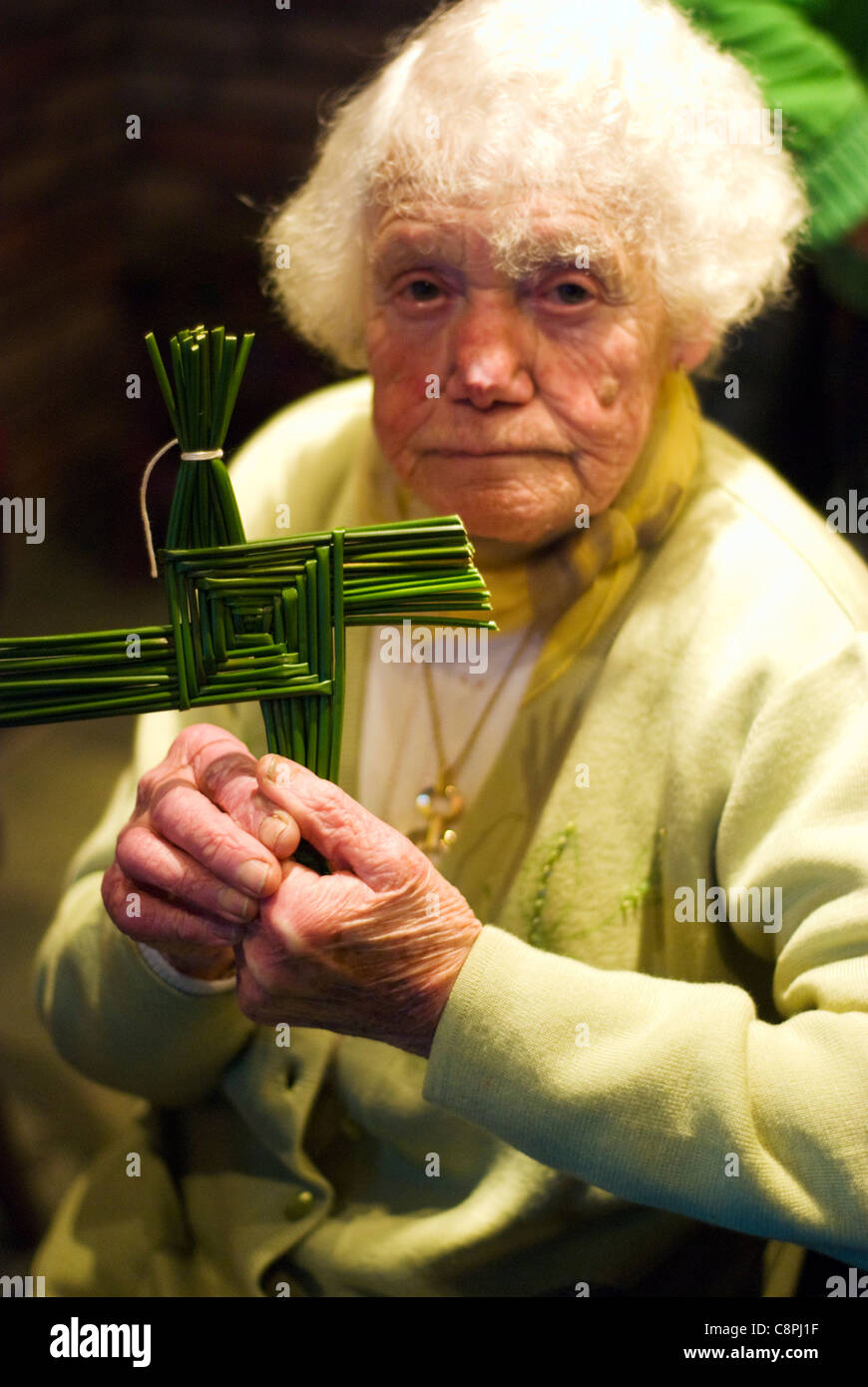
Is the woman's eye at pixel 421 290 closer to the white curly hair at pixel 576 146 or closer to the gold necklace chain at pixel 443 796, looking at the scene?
the white curly hair at pixel 576 146

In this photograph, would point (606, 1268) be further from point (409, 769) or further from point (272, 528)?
point (272, 528)

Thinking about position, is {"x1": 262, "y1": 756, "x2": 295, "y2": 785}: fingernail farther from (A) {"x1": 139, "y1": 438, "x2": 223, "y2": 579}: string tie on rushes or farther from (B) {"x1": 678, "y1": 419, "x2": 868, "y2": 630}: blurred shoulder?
(B) {"x1": 678, "y1": 419, "x2": 868, "y2": 630}: blurred shoulder

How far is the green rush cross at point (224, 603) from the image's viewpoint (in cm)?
98

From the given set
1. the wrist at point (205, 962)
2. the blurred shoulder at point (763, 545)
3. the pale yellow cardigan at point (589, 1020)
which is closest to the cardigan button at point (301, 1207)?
the pale yellow cardigan at point (589, 1020)

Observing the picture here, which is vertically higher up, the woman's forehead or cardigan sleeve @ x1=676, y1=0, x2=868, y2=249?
cardigan sleeve @ x1=676, y1=0, x2=868, y2=249

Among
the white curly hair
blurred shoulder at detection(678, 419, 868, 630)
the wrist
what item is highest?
the white curly hair

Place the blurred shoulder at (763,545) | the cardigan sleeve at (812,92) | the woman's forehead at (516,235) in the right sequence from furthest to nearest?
1. the cardigan sleeve at (812,92)
2. the blurred shoulder at (763,545)
3. the woman's forehead at (516,235)

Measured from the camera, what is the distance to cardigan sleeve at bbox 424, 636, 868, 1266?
1013mm

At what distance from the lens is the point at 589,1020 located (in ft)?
3.43

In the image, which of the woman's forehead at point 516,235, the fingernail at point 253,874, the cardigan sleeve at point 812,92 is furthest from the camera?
the cardigan sleeve at point 812,92

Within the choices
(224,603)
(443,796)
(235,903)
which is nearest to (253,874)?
(235,903)

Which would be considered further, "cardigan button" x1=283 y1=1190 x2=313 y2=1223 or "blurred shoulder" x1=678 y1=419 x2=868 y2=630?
"cardigan button" x1=283 y1=1190 x2=313 y2=1223

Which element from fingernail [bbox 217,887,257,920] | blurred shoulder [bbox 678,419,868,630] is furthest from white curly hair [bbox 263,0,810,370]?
fingernail [bbox 217,887,257,920]

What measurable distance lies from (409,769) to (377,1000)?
0.28 metres
